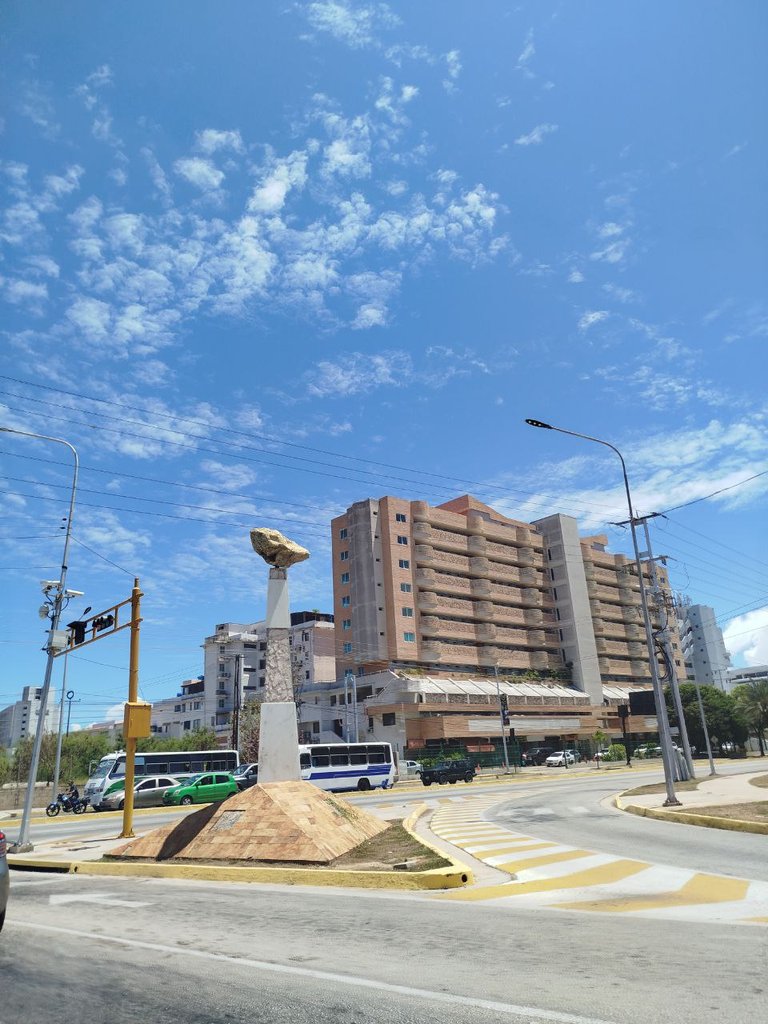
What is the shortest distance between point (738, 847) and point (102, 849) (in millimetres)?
14505

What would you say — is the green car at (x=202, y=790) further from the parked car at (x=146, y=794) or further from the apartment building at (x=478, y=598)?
the apartment building at (x=478, y=598)

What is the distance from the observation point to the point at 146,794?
117 ft

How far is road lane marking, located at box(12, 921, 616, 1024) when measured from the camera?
14.0 ft

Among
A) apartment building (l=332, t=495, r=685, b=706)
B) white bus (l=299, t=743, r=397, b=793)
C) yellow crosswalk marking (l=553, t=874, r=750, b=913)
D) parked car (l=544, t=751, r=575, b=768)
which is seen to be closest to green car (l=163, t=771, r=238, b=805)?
white bus (l=299, t=743, r=397, b=793)

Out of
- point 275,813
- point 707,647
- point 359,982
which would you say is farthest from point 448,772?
point 707,647

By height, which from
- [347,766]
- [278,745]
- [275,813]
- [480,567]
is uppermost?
[480,567]

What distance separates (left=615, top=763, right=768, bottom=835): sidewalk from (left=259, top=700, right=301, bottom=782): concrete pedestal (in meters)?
9.62

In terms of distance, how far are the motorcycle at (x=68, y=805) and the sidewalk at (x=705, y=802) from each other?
27.4m

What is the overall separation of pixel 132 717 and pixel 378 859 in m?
10.2

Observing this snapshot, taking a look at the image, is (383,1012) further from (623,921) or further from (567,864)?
(567,864)

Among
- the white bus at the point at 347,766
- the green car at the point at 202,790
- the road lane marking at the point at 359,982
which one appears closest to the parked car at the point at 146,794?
the green car at the point at 202,790

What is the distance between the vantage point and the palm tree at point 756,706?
64.9 meters

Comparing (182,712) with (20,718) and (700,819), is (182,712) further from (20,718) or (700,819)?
(700,819)

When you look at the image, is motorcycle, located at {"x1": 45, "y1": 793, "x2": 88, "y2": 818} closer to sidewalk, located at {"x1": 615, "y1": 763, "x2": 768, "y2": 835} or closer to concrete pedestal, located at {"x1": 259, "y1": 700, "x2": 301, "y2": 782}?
concrete pedestal, located at {"x1": 259, "y1": 700, "x2": 301, "y2": 782}
